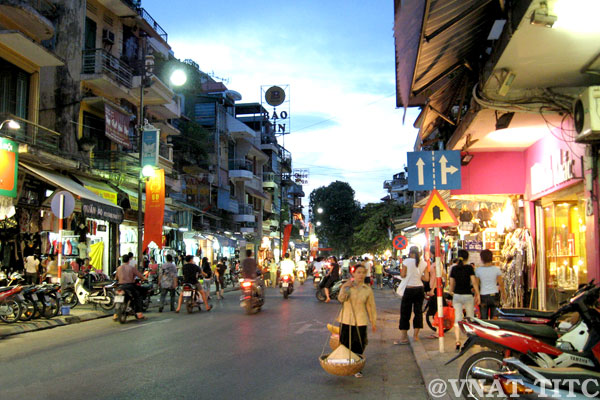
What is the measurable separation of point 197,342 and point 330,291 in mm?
12395

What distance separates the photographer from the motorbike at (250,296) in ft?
56.8

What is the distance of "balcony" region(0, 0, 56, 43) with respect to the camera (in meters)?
18.1

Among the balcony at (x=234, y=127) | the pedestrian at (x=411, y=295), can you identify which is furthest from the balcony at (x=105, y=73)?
the balcony at (x=234, y=127)

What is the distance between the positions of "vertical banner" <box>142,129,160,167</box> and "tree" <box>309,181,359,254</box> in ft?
157

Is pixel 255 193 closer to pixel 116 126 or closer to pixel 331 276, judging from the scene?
pixel 116 126

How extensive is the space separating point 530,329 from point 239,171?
45947 millimetres

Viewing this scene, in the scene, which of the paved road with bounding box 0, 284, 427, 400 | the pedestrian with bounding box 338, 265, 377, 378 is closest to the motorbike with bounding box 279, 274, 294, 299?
the paved road with bounding box 0, 284, 427, 400

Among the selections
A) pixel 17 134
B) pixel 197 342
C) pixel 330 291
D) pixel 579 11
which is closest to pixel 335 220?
pixel 330 291

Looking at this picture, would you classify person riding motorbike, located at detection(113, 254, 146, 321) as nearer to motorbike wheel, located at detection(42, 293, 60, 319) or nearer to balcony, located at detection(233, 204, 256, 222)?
motorbike wheel, located at detection(42, 293, 60, 319)

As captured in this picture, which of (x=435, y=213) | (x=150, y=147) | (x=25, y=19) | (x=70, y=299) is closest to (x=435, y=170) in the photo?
(x=435, y=213)

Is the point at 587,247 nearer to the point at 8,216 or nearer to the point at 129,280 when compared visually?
the point at 129,280

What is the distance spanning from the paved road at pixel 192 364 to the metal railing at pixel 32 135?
7601mm

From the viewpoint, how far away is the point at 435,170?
10.1m

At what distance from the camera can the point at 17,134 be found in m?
18.7
